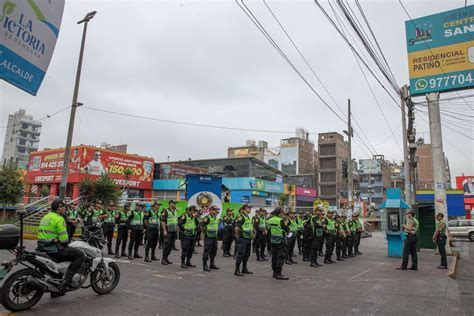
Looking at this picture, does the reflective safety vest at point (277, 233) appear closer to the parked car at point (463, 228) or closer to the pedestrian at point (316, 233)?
the pedestrian at point (316, 233)

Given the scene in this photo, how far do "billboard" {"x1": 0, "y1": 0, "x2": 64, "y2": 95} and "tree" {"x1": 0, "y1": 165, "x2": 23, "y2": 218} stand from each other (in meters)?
24.7

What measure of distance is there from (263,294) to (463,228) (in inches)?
1060

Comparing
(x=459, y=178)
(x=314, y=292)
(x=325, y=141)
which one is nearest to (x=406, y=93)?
(x=314, y=292)

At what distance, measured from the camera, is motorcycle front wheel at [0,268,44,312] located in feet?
17.3

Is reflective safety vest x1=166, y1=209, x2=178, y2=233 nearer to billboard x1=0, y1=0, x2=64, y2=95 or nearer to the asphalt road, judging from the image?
the asphalt road

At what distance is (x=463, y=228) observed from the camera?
90.6 feet

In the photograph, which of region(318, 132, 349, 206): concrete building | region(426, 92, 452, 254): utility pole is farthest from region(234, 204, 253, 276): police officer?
region(318, 132, 349, 206): concrete building

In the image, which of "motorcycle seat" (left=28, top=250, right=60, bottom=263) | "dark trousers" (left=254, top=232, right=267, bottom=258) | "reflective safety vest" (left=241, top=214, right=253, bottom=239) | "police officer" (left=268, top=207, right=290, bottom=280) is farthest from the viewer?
"dark trousers" (left=254, top=232, right=267, bottom=258)

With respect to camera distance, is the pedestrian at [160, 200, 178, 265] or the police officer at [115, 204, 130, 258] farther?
the police officer at [115, 204, 130, 258]

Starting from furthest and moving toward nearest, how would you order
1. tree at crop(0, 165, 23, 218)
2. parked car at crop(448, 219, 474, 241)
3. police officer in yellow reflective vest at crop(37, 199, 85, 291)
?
1. parked car at crop(448, 219, 474, 241)
2. tree at crop(0, 165, 23, 218)
3. police officer in yellow reflective vest at crop(37, 199, 85, 291)

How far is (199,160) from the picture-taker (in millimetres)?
54000

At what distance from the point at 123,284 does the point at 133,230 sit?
15.3 ft

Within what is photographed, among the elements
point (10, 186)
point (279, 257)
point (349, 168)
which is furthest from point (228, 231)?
point (10, 186)

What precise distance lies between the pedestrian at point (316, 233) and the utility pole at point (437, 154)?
7277mm
